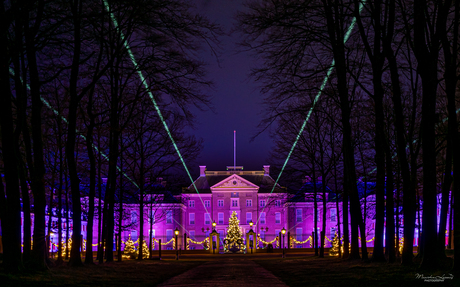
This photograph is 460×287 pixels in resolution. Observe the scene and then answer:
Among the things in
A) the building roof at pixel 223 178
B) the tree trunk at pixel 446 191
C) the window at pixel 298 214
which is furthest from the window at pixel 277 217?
the tree trunk at pixel 446 191

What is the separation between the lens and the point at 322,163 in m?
33.7

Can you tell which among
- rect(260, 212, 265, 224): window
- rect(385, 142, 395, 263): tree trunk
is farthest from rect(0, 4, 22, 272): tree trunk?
rect(260, 212, 265, 224): window

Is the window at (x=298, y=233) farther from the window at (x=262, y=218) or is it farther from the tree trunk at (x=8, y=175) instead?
the tree trunk at (x=8, y=175)

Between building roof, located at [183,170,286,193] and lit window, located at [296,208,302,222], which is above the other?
building roof, located at [183,170,286,193]

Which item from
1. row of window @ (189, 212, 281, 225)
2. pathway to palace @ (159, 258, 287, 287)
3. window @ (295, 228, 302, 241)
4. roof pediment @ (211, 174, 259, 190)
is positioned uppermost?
roof pediment @ (211, 174, 259, 190)

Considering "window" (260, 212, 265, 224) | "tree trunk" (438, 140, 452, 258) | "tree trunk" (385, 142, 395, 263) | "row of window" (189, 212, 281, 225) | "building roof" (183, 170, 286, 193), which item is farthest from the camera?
"building roof" (183, 170, 286, 193)

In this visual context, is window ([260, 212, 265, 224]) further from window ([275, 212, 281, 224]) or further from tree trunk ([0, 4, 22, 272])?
tree trunk ([0, 4, 22, 272])

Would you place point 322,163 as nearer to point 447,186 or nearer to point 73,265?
point 447,186

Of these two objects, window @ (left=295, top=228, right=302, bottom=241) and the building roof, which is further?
the building roof

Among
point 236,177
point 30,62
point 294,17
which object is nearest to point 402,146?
point 294,17

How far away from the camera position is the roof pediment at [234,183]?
87.9 m

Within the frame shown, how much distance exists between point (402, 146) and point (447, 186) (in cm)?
425

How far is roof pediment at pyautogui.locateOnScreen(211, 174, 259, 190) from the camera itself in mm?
87938

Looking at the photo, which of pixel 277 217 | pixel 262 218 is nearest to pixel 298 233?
pixel 277 217
